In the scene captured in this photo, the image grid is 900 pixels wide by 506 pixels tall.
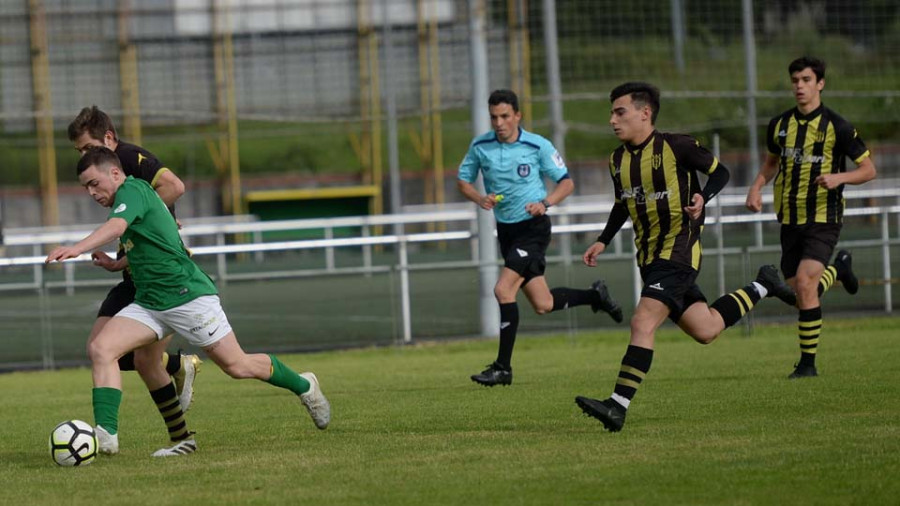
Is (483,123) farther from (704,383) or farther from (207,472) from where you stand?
(207,472)

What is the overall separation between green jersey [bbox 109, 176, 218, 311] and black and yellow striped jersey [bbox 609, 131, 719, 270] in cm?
247

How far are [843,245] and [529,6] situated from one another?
13840mm

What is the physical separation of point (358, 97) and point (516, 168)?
2570 centimetres

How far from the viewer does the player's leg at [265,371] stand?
24.4ft

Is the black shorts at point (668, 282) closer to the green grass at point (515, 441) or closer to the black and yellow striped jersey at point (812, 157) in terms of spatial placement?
the green grass at point (515, 441)

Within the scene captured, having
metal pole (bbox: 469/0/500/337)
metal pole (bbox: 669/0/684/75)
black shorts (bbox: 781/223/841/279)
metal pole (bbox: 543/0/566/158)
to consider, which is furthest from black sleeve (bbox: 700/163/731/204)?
metal pole (bbox: 669/0/684/75)

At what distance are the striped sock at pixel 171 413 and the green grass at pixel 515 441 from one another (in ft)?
0.58

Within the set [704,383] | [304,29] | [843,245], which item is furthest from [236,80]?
[704,383]

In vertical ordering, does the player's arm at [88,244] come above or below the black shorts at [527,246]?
above

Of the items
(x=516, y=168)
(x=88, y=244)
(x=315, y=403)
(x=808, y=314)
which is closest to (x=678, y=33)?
(x=516, y=168)

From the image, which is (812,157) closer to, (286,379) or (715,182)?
(715,182)

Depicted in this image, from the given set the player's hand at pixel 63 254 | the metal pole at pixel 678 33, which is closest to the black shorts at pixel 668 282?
the player's hand at pixel 63 254

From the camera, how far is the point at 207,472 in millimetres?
6820

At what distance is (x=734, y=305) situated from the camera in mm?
8969
